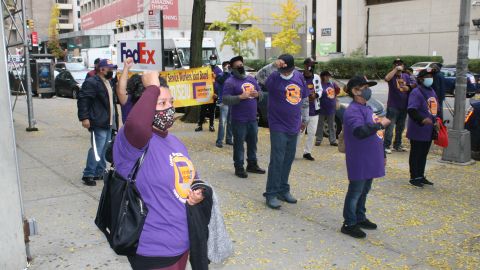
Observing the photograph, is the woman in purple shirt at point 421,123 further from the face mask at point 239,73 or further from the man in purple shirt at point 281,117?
the face mask at point 239,73

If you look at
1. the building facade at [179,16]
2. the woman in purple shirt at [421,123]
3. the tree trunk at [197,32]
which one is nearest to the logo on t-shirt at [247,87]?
the woman in purple shirt at [421,123]

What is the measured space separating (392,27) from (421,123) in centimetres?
4848

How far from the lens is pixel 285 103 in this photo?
612cm

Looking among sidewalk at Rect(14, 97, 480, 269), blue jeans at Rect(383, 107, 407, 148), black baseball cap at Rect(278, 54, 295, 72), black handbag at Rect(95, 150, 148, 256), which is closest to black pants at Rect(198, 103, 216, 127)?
sidewalk at Rect(14, 97, 480, 269)

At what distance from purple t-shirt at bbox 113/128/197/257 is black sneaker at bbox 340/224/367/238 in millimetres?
2988

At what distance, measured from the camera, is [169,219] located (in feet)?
8.43

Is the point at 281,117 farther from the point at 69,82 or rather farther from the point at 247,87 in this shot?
the point at 69,82

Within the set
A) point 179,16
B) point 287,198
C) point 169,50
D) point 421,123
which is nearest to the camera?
point 287,198

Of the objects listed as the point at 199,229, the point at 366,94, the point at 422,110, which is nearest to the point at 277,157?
the point at 366,94

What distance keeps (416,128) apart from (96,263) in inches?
192

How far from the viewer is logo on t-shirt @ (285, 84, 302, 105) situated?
6.12 metres

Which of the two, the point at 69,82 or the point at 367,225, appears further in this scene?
the point at 69,82

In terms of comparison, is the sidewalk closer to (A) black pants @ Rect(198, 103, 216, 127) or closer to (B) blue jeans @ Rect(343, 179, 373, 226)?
(B) blue jeans @ Rect(343, 179, 373, 226)

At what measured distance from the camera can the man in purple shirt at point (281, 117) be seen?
6.09m
